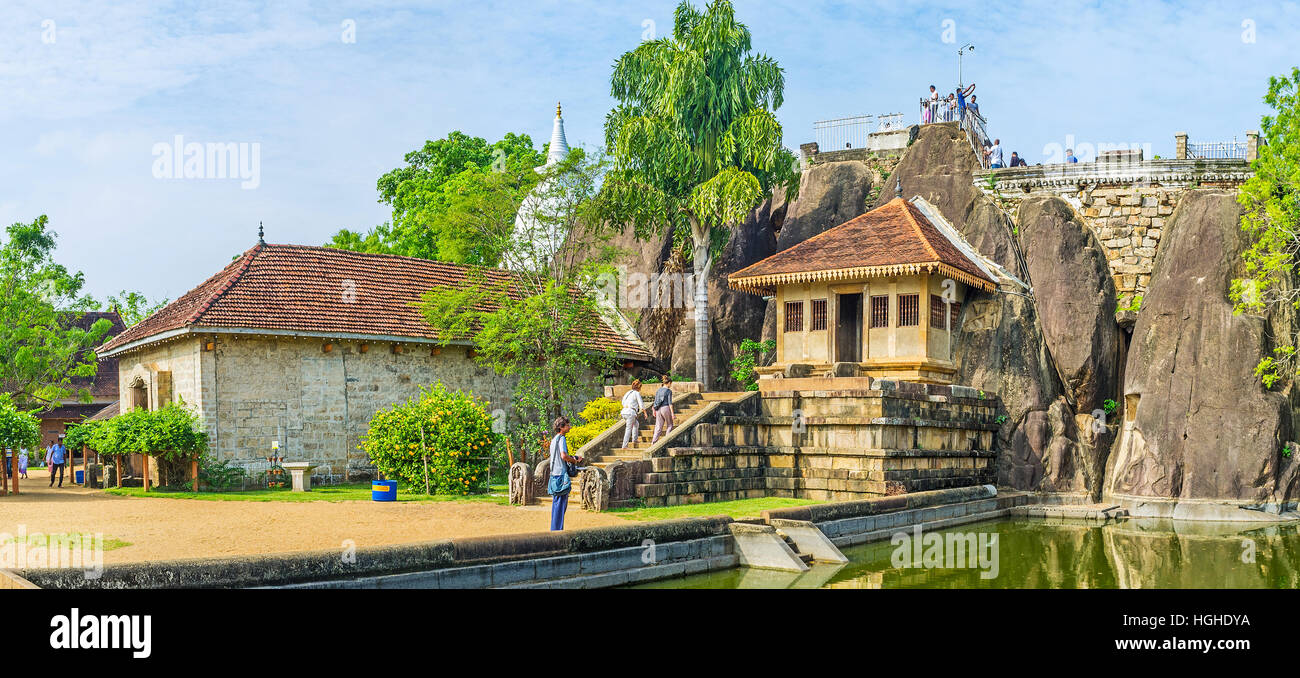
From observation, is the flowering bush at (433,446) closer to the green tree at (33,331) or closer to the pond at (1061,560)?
the pond at (1061,560)

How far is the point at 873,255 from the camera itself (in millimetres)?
21328

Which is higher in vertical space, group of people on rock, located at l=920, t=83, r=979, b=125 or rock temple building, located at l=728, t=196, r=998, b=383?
group of people on rock, located at l=920, t=83, r=979, b=125

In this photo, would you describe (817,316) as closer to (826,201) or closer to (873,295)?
(873,295)

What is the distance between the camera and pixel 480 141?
39.7m

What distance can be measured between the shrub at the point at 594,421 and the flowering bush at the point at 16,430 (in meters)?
10.0

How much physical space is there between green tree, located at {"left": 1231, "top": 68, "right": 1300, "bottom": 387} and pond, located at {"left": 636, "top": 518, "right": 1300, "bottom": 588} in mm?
4681

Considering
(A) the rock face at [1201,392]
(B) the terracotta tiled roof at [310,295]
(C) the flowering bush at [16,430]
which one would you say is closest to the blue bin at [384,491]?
(B) the terracotta tiled roof at [310,295]

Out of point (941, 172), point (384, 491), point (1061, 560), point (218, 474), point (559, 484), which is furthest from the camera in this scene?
point (941, 172)

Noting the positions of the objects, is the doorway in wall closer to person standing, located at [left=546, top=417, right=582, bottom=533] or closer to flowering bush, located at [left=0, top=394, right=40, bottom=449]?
person standing, located at [left=546, top=417, right=582, bottom=533]

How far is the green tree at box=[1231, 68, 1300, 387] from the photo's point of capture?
2019cm

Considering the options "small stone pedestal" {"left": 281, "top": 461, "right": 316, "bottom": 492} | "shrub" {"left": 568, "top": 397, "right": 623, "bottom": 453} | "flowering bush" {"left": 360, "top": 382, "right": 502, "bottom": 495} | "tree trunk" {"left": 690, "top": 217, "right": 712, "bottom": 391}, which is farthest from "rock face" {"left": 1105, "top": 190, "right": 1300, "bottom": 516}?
"small stone pedestal" {"left": 281, "top": 461, "right": 316, "bottom": 492}

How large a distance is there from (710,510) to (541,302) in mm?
8734

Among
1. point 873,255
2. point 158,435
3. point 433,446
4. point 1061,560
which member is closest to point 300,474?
point 158,435
